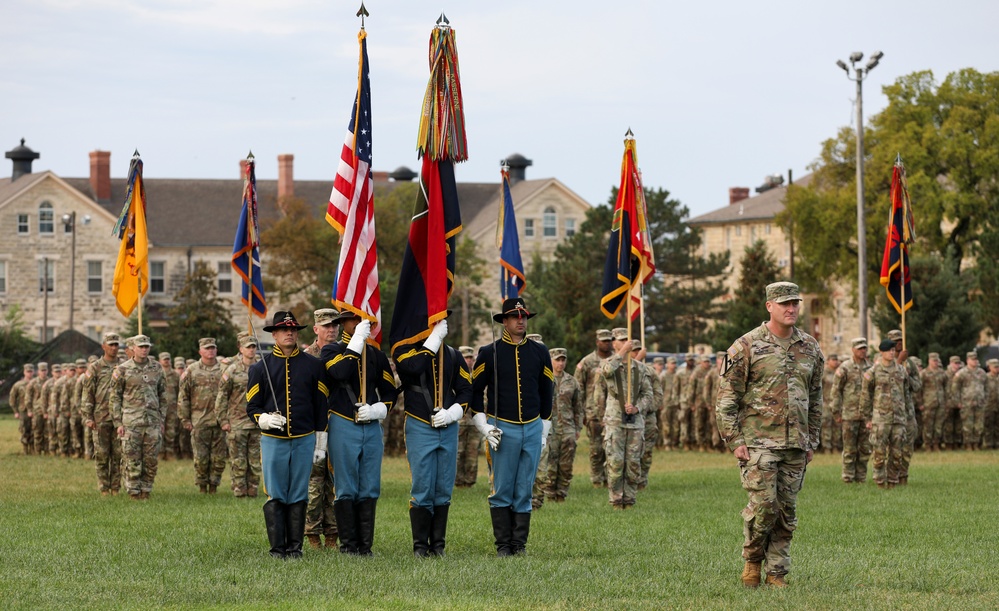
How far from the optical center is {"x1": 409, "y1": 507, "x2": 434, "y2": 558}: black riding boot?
13.1 meters

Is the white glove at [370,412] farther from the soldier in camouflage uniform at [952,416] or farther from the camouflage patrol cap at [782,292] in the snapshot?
the soldier in camouflage uniform at [952,416]

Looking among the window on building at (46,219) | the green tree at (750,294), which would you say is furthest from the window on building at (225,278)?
the green tree at (750,294)

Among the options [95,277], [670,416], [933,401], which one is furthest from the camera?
A: [95,277]

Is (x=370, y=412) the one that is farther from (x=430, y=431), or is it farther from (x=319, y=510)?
(x=319, y=510)

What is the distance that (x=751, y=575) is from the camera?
37.4 ft

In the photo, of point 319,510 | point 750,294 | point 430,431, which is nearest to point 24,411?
point 750,294

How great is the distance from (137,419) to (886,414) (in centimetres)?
1018

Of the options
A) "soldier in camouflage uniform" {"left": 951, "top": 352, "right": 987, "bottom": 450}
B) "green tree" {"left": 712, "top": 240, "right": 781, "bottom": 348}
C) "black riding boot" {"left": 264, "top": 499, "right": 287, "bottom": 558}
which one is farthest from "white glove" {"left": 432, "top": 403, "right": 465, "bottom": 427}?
"green tree" {"left": 712, "top": 240, "right": 781, "bottom": 348}

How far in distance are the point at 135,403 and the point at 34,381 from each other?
48.5 ft

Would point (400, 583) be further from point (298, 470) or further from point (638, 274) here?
point (638, 274)

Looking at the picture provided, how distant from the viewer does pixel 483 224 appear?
81.8m

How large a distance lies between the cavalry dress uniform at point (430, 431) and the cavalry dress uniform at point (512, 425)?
13.2 inches

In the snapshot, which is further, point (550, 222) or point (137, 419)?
point (550, 222)

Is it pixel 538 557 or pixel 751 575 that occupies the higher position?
pixel 751 575
